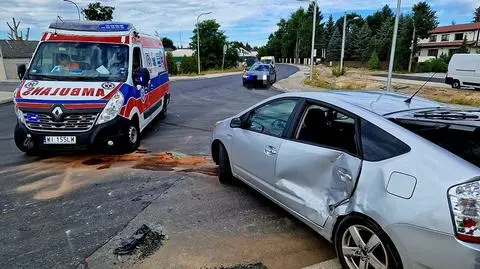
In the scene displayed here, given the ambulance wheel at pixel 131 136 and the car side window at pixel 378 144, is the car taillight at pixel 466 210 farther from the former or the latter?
the ambulance wheel at pixel 131 136

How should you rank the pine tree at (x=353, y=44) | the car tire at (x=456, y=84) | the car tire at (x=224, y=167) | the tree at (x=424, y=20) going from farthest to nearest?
the pine tree at (x=353, y=44) → the tree at (x=424, y=20) → the car tire at (x=456, y=84) → the car tire at (x=224, y=167)

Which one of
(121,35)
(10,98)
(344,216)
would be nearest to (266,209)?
(344,216)

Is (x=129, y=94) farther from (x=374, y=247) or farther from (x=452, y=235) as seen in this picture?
→ (x=452, y=235)

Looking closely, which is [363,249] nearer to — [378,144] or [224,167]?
[378,144]

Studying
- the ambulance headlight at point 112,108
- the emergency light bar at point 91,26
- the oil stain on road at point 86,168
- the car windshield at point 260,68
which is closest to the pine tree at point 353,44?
the car windshield at point 260,68

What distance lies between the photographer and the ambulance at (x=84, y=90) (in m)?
6.16

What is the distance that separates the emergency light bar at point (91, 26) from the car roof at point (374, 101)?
506 cm

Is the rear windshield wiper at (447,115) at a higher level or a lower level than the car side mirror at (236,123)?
higher

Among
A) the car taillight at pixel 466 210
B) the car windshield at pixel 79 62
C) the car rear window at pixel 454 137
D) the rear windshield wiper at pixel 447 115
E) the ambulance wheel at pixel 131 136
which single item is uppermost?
the car windshield at pixel 79 62

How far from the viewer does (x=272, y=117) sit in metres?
4.26

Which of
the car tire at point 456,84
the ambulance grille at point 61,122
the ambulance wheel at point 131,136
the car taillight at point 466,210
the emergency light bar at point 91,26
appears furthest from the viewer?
the car tire at point 456,84

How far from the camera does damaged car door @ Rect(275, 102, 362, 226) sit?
2.96 m

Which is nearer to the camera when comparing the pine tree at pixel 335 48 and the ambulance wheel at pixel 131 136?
the ambulance wheel at pixel 131 136

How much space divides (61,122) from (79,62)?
1.52m
